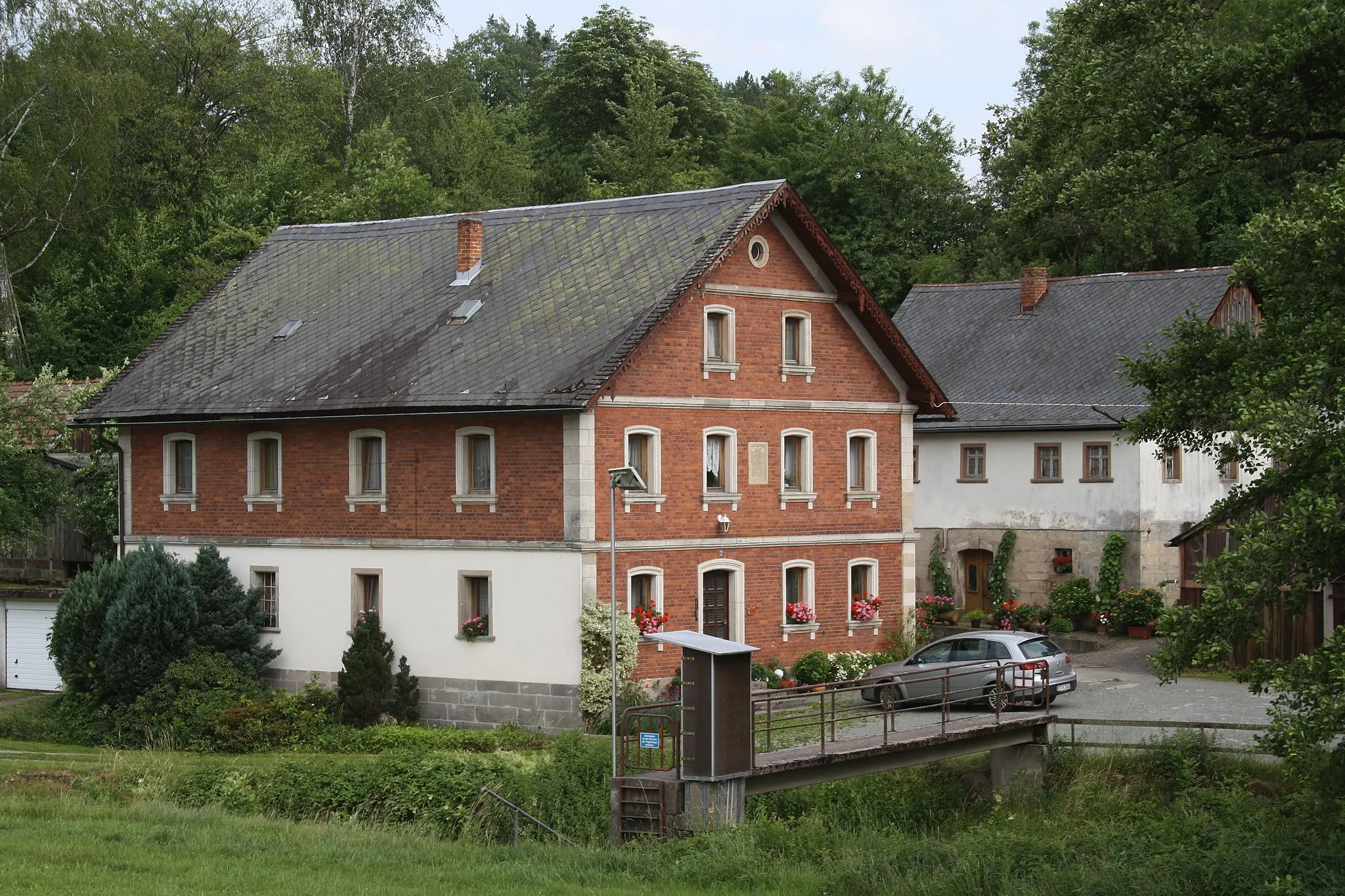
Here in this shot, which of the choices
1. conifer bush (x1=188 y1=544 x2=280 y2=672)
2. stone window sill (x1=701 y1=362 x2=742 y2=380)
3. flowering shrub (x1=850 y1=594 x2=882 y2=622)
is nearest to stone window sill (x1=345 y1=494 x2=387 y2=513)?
conifer bush (x1=188 y1=544 x2=280 y2=672)

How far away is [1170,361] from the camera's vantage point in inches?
782

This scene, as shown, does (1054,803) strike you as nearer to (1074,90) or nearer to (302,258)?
(1074,90)

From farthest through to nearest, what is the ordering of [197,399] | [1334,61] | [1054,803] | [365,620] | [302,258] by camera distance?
[302,258] → [197,399] → [365,620] → [1054,803] → [1334,61]

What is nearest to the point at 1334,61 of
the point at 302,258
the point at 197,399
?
the point at 197,399

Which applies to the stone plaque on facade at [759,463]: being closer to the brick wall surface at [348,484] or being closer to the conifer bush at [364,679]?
the brick wall surface at [348,484]

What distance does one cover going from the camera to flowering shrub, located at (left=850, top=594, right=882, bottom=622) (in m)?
34.4

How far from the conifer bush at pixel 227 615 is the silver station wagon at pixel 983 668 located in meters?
11.2

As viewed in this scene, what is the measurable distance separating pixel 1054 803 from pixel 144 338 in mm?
39926

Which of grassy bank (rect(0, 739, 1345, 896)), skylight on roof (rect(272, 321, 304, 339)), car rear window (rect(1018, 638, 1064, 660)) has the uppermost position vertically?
skylight on roof (rect(272, 321, 304, 339))

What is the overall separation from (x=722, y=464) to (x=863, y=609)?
443 centimetres

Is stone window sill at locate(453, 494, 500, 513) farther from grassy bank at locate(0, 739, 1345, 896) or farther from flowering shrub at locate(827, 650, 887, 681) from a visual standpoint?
flowering shrub at locate(827, 650, 887, 681)

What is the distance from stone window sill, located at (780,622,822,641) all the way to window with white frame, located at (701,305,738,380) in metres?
4.78

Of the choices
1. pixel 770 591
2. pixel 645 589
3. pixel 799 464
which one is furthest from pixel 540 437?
pixel 799 464

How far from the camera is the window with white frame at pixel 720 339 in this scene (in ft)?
105
